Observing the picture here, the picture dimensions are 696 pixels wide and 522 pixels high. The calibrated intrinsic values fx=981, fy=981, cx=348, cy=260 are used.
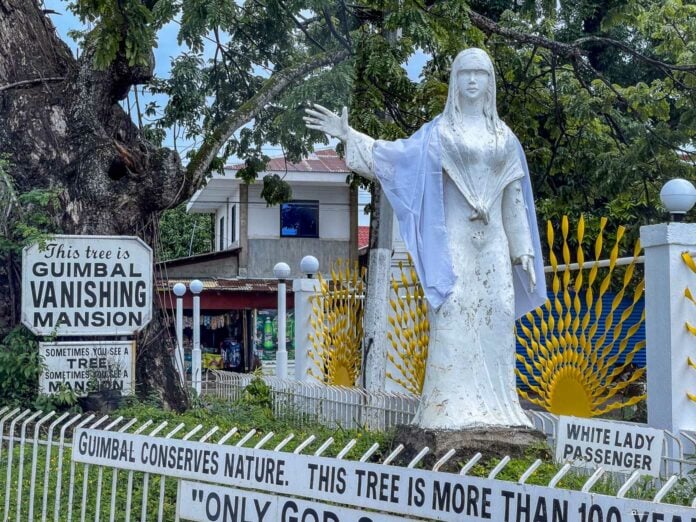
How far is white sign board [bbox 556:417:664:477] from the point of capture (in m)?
4.77

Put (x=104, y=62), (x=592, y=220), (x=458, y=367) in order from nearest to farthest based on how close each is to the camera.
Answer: (x=458, y=367), (x=104, y=62), (x=592, y=220)

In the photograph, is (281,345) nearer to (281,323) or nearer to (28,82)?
(281,323)

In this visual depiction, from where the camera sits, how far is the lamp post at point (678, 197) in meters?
6.29

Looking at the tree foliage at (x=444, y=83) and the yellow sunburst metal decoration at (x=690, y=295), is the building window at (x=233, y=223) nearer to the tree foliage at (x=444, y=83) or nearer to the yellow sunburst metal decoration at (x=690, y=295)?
the tree foliage at (x=444, y=83)

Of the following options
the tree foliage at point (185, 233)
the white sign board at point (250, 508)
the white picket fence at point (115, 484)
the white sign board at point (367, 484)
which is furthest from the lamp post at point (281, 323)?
the tree foliage at point (185, 233)

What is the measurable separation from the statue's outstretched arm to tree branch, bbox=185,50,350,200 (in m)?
2.89

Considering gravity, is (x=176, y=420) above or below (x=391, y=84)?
below

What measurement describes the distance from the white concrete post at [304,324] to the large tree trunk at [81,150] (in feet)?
8.65

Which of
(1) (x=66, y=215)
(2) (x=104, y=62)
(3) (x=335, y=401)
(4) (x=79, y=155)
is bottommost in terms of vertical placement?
(3) (x=335, y=401)

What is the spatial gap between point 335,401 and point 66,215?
112 inches

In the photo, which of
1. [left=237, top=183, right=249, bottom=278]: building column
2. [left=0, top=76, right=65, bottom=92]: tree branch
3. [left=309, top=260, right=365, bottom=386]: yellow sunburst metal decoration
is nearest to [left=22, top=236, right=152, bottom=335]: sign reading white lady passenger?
[left=0, top=76, right=65, bottom=92]: tree branch

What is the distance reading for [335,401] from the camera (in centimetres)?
866

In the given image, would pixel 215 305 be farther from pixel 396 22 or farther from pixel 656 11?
pixel 396 22

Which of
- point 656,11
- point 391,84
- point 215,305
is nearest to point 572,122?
point 656,11
